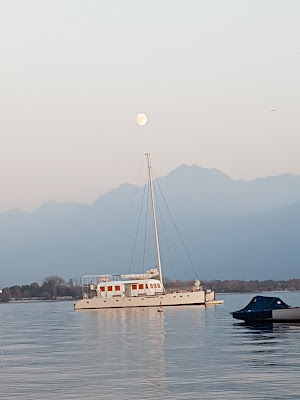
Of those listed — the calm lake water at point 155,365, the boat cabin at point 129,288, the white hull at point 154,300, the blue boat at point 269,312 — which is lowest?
the calm lake water at point 155,365

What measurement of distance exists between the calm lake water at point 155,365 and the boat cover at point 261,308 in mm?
9962

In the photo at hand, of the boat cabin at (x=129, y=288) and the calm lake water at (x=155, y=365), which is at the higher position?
the boat cabin at (x=129, y=288)

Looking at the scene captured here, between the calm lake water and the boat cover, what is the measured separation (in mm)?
9962

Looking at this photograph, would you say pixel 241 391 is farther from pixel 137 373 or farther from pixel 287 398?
pixel 137 373

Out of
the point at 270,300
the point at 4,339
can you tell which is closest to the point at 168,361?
the point at 4,339

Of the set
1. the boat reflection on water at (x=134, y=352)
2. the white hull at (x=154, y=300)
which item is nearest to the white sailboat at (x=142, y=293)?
the white hull at (x=154, y=300)

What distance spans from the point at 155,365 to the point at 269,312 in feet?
142

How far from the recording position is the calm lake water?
Answer: 129ft

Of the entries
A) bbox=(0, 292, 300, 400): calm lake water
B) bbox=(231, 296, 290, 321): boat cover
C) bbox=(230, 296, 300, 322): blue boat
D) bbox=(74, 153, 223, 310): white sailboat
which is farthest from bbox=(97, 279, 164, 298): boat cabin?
bbox=(0, 292, 300, 400): calm lake water

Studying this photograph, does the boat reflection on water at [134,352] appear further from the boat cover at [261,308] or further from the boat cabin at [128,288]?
the boat cabin at [128,288]

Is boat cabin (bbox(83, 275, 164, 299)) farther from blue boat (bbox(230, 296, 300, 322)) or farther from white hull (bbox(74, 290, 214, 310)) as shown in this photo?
blue boat (bbox(230, 296, 300, 322))

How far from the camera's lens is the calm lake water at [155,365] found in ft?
129

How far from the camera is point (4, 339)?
80.9 m

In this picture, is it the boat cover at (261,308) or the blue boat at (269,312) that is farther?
the boat cover at (261,308)
